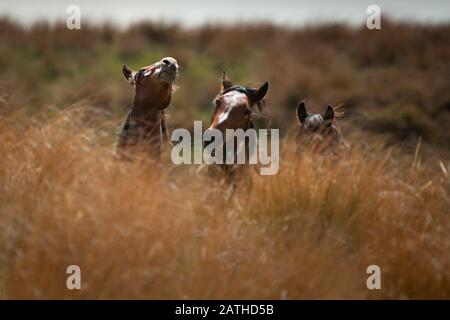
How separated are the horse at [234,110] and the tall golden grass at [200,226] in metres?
0.30

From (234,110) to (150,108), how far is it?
0.76 metres

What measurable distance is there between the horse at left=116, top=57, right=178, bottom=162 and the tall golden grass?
26cm

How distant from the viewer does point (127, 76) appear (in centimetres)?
879

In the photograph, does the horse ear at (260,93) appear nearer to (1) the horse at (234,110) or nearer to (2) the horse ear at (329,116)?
(1) the horse at (234,110)

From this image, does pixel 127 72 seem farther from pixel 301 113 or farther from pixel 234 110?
pixel 301 113

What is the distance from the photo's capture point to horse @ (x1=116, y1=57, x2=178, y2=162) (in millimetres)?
8148

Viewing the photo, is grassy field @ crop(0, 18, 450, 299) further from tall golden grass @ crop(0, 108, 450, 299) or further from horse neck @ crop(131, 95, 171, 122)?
horse neck @ crop(131, 95, 171, 122)

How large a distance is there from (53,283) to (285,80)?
18033 millimetres

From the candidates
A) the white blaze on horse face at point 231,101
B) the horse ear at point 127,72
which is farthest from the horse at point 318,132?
the horse ear at point 127,72

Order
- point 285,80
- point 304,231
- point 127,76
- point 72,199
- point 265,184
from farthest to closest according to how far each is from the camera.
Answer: point 285,80 < point 127,76 < point 265,184 < point 304,231 < point 72,199

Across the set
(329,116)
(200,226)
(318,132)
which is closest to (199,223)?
(200,226)

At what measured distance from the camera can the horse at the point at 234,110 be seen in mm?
7984
